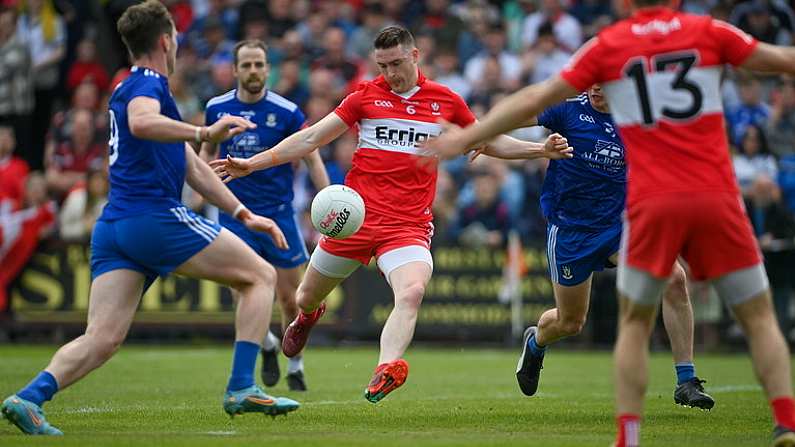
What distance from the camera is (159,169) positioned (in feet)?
27.3

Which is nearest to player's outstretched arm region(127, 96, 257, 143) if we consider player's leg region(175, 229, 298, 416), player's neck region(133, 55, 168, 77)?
player's neck region(133, 55, 168, 77)

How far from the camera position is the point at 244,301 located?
27.8 feet

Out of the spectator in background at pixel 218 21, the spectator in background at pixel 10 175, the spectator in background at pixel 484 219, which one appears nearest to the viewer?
the spectator in background at pixel 484 219

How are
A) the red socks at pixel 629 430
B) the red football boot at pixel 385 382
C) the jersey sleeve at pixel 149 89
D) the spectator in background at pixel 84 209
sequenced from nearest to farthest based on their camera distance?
the red socks at pixel 629 430
the jersey sleeve at pixel 149 89
the red football boot at pixel 385 382
the spectator in background at pixel 84 209

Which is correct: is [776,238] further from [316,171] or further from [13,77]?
[13,77]

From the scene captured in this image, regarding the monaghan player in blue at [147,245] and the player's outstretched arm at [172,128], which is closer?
the player's outstretched arm at [172,128]

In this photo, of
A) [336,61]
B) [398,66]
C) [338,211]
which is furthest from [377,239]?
[336,61]

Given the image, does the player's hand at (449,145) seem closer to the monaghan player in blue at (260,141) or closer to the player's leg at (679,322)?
the player's leg at (679,322)

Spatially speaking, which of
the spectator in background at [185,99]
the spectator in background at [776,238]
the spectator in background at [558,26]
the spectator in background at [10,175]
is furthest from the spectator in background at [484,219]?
the spectator in background at [10,175]

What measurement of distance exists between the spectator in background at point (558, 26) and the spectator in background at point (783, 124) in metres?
3.73

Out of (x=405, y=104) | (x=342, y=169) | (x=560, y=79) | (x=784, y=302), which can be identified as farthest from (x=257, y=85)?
(x=784, y=302)

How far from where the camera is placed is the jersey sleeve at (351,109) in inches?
403

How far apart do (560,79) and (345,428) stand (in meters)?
3.10

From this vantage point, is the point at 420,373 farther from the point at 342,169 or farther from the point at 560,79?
the point at 560,79
